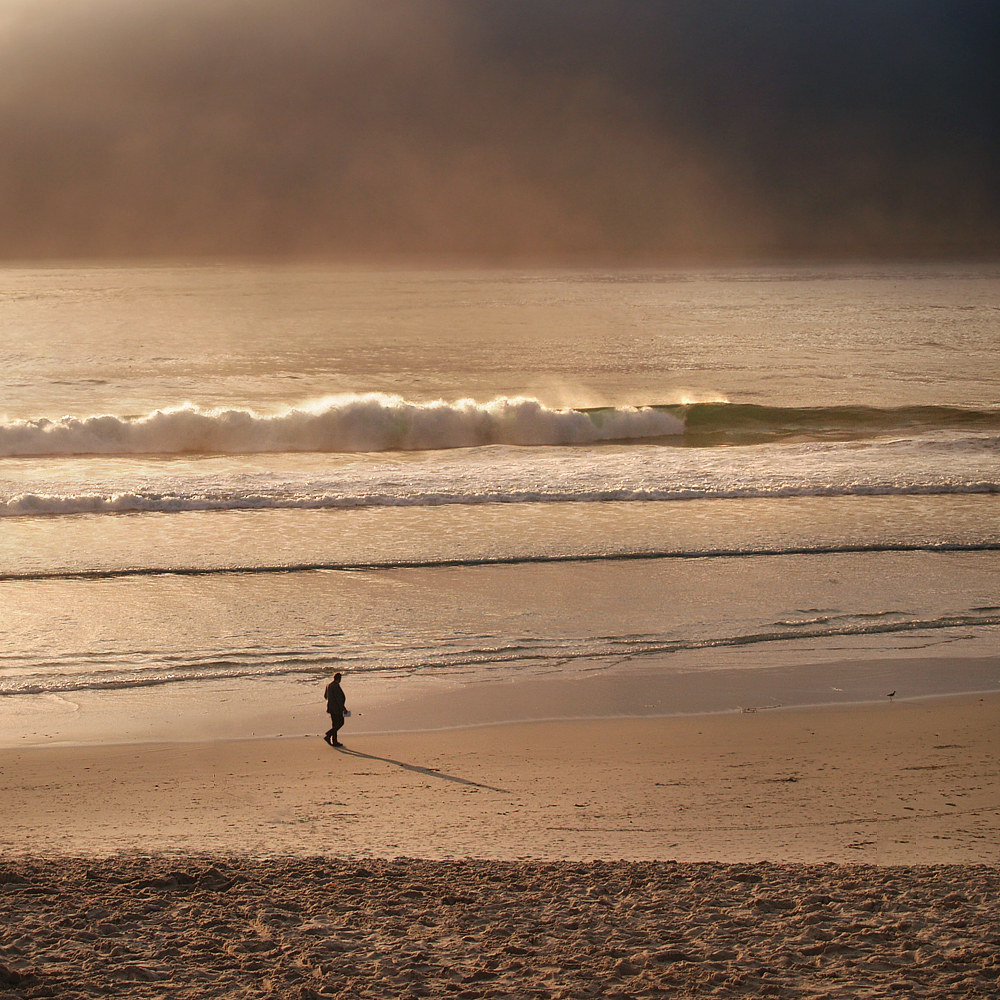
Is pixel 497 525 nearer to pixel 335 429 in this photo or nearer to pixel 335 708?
pixel 335 708

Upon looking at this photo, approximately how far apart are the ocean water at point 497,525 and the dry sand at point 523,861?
1.35 metres

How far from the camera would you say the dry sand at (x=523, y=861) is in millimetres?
4566

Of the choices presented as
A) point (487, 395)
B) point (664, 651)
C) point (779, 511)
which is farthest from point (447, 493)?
point (487, 395)

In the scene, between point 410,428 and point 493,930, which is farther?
point 410,428

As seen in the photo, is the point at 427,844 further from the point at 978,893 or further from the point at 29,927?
the point at 978,893

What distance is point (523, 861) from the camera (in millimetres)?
5758

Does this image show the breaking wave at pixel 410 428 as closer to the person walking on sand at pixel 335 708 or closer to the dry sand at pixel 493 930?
the person walking on sand at pixel 335 708

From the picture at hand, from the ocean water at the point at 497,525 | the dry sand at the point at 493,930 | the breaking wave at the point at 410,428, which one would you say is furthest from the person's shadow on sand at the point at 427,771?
the breaking wave at the point at 410,428

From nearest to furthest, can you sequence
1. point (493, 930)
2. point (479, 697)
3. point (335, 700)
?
point (493, 930) → point (335, 700) → point (479, 697)

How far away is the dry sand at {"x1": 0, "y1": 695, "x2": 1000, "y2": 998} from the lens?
15.0 feet

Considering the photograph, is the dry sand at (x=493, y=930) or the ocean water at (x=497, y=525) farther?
the ocean water at (x=497, y=525)

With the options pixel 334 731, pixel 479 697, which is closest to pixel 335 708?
pixel 334 731

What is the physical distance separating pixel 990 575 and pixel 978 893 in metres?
8.38

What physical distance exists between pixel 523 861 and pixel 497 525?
10.2 meters
